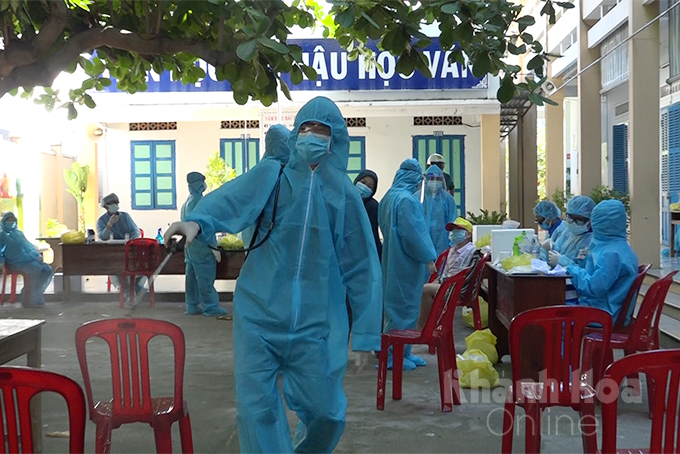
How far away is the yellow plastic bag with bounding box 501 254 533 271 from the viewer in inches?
209

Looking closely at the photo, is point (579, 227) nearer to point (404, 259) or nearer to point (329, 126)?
point (404, 259)

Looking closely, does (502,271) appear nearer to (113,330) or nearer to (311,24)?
(311,24)

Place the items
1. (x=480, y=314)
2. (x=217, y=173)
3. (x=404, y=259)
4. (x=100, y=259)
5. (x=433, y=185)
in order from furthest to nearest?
(x=217, y=173) < (x=100, y=259) < (x=433, y=185) < (x=480, y=314) < (x=404, y=259)

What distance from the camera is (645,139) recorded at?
9.93m

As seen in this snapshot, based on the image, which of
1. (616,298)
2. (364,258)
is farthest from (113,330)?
(616,298)

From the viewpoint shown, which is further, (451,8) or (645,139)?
(645,139)

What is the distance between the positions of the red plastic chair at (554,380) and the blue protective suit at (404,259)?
2068 mm

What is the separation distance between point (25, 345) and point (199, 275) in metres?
5.15

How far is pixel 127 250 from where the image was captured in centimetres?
945

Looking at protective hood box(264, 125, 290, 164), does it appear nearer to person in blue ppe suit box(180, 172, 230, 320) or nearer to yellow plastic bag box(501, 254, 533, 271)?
yellow plastic bag box(501, 254, 533, 271)

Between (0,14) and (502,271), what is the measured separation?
4020mm

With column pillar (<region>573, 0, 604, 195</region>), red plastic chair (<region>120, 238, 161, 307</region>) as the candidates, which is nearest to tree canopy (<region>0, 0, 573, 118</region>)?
red plastic chair (<region>120, 238, 161, 307</region>)

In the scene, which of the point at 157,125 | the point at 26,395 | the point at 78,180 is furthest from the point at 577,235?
the point at 157,125

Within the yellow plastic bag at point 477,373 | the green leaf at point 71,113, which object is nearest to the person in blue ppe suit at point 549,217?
the yellow plastic bag at point 477,373
